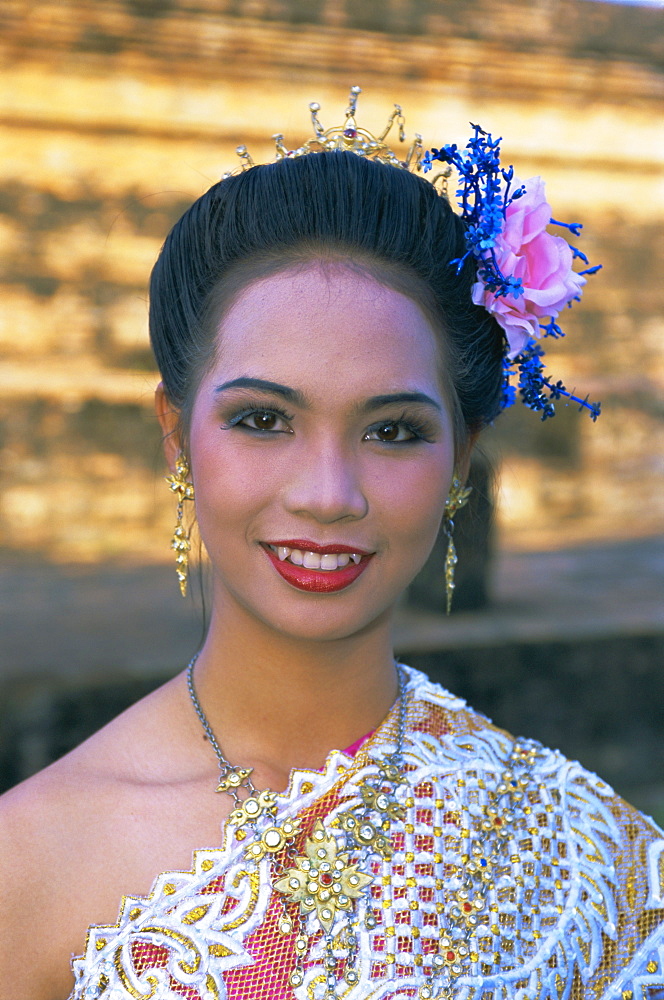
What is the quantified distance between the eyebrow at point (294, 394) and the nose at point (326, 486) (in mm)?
70

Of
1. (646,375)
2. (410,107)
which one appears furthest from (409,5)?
(646,375)

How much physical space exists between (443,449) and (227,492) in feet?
1.23

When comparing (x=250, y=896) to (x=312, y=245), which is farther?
(x=312, y=245)

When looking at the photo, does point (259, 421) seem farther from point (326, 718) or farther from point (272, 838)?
point (272, 838)

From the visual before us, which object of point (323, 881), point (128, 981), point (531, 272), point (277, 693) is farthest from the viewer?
point (531, 272)

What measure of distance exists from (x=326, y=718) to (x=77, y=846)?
1.54 ft

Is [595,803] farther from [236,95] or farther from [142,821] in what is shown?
[236,95]

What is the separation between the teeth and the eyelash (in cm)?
19

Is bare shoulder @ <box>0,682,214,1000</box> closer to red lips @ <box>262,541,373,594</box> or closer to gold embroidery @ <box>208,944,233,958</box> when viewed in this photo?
gold embroidery @ <box>208,944,233,958</box>

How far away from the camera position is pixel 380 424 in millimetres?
1667

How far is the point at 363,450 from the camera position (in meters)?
1.65

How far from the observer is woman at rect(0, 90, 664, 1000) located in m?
1.59

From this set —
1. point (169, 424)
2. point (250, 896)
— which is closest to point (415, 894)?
point (250, 896)

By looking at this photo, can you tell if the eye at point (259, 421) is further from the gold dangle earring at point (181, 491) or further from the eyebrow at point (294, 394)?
the gold dangle earring at point (181, 491)
